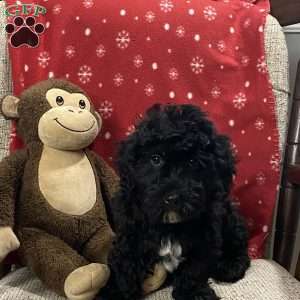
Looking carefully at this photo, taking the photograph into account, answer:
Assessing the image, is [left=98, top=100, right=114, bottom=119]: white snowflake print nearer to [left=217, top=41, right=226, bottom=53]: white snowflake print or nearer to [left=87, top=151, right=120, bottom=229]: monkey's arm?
[left=87, top=151, right=120, bottom=229]: monkey's arm

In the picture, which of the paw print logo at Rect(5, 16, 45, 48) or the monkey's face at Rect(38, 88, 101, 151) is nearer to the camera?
the monkey's face at Rect(38, 88, 101, 151)

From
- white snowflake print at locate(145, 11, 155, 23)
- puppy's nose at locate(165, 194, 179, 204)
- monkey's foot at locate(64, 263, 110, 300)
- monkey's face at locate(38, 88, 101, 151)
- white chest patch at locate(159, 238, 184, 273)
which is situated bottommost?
monkey's foot at locate(64, 263, 110, 300)

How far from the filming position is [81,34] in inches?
43.9

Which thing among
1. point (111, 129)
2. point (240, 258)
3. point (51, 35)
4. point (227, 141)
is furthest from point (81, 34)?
point (240, 258)

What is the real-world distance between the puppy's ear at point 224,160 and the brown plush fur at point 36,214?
0.30 m

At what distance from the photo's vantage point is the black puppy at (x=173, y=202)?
2.53ft

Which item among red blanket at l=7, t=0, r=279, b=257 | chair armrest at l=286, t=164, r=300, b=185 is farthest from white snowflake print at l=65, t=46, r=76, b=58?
chair armrest at l=286, t=164, r=300, b=185

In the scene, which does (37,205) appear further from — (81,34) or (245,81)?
(245,81)

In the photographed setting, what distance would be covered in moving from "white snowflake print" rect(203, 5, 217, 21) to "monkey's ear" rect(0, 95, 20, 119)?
1.64 ft

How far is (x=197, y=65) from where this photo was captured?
1125mm

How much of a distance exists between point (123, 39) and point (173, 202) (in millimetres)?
521

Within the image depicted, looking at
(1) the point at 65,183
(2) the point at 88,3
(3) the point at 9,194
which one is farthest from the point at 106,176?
(2) the point at 88,3

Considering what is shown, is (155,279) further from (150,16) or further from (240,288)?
(150,16)

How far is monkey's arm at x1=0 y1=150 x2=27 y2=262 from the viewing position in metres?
0.91
